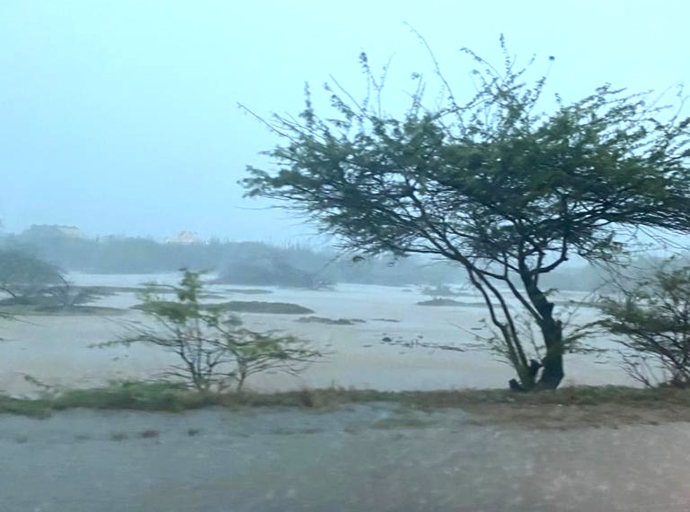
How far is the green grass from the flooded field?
0.83m

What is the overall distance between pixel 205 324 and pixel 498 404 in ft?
12.0

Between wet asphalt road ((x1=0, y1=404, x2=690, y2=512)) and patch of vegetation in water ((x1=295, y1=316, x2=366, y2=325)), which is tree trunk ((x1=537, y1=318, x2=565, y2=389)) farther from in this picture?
patch of vegetation in water ((x1=295, y1=316, x2=366, y2=325))

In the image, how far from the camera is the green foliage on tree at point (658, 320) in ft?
42.9

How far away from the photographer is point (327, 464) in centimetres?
820

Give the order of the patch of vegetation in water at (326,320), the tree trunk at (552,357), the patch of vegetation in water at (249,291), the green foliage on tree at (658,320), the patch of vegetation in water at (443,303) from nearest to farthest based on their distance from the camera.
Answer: the green foliage on tree at (658,320)
the tree trunk at (552,357)
the patch of vegetation in water at (326,320)
the patch of vegetation in water at (249,291)
the patch of vegetation in water at (443,303)

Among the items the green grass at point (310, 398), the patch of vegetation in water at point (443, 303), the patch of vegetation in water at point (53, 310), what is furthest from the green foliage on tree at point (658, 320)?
the patch of vegetation in water at point (53, 310)

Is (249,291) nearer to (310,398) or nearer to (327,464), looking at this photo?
(310,398)

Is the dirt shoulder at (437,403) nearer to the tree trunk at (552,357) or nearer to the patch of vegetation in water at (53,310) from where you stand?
the tree trunk at (552,357)

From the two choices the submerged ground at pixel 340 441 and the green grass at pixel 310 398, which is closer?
the submerged ground at pixel 340 441

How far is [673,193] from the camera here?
1247 centimetres

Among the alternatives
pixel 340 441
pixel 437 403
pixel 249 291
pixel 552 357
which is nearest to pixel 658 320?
pixel 552 357

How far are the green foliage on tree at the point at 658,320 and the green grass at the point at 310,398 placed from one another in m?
0.78

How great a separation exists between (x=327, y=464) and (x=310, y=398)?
2741 millimetres

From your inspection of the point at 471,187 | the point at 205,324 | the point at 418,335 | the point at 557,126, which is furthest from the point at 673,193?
the point at 205,324
